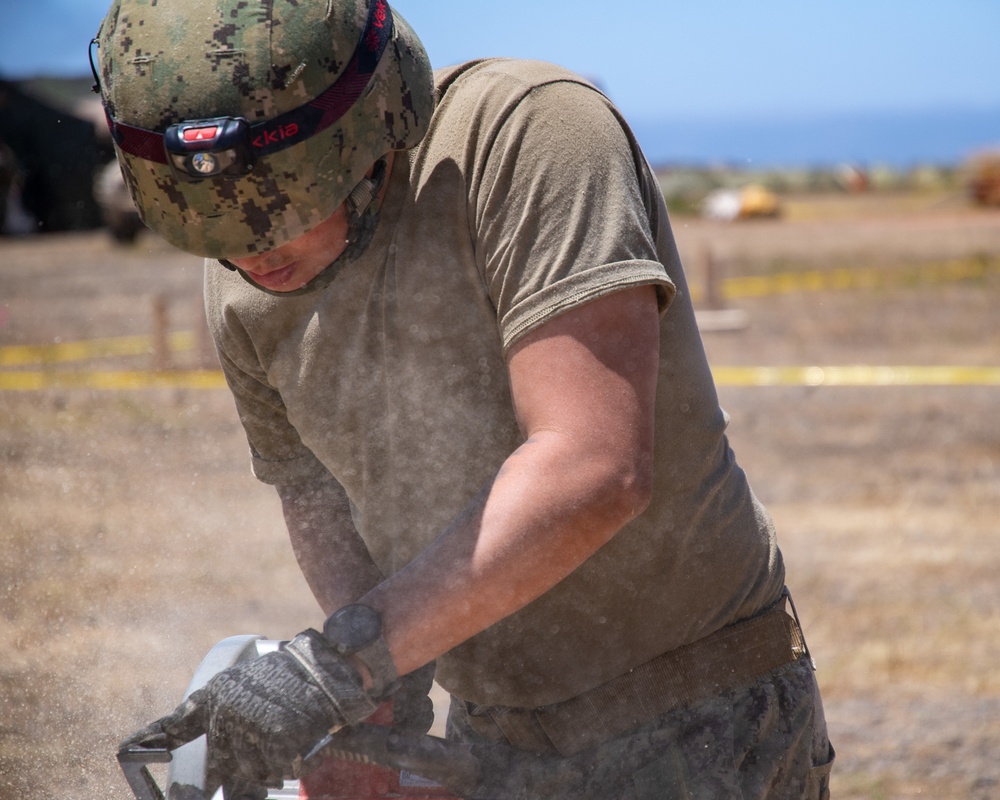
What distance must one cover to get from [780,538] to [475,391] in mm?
3984

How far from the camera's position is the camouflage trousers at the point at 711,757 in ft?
5.05

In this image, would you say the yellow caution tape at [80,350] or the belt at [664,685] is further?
the yellow caution tape at [80,350]

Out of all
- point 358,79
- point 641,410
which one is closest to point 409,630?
point 641,410

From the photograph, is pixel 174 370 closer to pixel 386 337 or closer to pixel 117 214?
pixel 386 337

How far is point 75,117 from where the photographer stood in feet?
76.8

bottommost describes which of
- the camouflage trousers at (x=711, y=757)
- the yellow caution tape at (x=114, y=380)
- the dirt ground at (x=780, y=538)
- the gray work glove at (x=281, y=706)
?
the yellow caution tape at (x=114, y=380)

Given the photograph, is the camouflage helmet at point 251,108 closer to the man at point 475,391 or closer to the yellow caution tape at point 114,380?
the man at point 475,391

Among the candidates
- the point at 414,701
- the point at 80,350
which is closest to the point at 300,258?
the point at 414,701

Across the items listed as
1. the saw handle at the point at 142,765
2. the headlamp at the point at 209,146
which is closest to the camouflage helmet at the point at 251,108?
the headlamp at the point at 209,146

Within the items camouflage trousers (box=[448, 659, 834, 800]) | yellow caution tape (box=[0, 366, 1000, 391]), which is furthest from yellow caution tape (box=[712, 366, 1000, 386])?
camouflage trousers (box=[448, 659, 834, 800])

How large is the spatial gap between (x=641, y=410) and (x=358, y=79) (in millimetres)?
549

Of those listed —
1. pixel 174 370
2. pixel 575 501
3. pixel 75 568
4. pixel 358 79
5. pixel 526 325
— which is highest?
pixel 358 79

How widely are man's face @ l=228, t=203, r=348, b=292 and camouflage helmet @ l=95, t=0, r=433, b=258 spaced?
0.10 feet

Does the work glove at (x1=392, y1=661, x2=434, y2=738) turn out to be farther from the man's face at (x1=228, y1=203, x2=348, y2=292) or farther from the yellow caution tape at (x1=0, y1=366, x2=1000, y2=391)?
the yellow caution tape at (x1=0, y1=366, x2=1000, y2=391)
